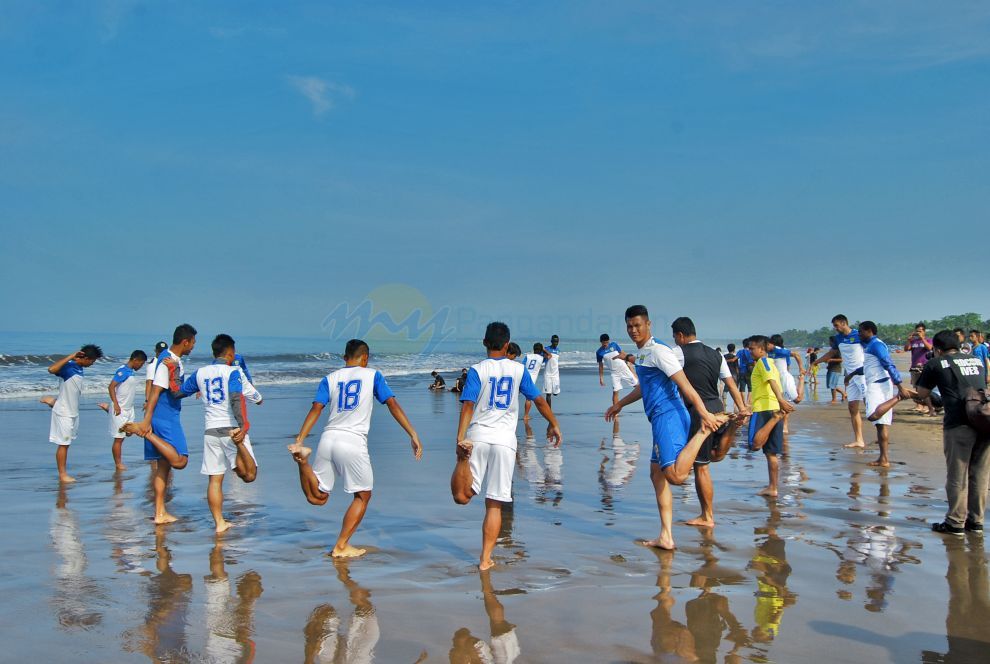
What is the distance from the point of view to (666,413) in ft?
21.5

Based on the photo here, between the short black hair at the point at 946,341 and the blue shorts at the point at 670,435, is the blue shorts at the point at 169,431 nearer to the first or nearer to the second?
the blue shorts at the point at 670,435

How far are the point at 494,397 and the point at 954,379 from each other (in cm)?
473

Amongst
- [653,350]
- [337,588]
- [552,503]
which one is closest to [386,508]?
[552,503]

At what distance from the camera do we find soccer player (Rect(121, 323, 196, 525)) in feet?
25.6

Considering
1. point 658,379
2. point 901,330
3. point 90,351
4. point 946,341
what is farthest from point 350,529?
point 901,330

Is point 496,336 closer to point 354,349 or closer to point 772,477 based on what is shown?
point 354,349

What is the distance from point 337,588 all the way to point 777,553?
377cm

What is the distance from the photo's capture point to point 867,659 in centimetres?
414

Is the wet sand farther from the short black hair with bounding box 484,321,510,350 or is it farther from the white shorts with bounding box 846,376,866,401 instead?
the white shorts with bounding box 846,376,866,401

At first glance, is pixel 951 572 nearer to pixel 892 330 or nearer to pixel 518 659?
pixel 518 659

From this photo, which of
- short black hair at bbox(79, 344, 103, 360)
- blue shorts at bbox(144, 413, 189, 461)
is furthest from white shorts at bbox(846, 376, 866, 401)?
short black hair at bbox(79, 344, 103, 360)

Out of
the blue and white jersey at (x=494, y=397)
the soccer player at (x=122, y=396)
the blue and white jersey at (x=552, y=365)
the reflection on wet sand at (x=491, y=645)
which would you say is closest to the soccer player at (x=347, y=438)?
the blue and white jersey at (x=494, y=397)

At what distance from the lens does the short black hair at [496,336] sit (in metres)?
6.19

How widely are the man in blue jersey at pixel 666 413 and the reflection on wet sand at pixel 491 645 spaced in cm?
225
